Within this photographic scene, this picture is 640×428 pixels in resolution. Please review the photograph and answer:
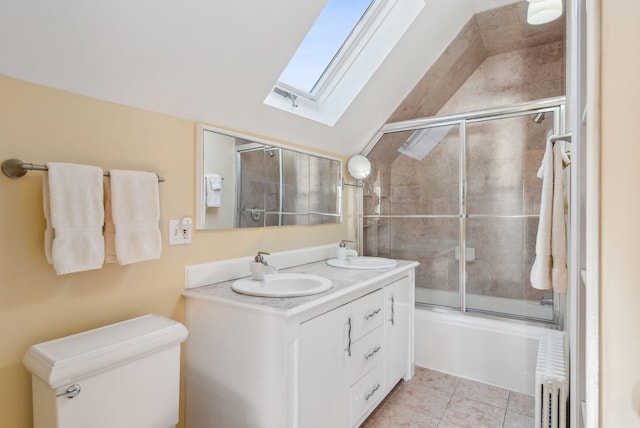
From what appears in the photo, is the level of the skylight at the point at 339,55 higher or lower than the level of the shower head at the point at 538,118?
higher

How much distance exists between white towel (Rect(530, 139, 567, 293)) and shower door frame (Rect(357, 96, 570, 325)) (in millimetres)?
983

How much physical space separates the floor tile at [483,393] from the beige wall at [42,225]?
5.89ft

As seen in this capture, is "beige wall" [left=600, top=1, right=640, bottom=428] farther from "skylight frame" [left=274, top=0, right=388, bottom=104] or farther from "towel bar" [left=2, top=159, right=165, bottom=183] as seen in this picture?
"skylight frame" [left=274, top=0, right=388, bottom=104]

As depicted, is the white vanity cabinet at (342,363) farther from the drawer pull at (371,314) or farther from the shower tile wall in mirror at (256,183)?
the shower tile wall in mirror at (256,183)

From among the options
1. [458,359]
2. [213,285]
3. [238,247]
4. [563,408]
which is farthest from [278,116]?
[458,359]

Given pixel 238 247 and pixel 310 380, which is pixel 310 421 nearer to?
pixel 310 380

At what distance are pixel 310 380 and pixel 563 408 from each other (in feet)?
3.64

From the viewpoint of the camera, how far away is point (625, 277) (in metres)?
0.62

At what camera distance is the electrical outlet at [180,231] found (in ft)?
5.00

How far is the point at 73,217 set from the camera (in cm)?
112

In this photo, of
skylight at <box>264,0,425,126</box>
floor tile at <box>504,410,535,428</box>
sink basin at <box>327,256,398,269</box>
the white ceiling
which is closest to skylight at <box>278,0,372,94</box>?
skylight at <box>264,0,425,126</box>

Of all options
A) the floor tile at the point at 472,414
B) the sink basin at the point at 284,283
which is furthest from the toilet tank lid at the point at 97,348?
the floor tile at the point at 472,414

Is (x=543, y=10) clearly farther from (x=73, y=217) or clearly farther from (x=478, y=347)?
(x=73, y=217)

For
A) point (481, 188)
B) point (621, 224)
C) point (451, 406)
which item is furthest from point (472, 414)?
point (621, 224)
